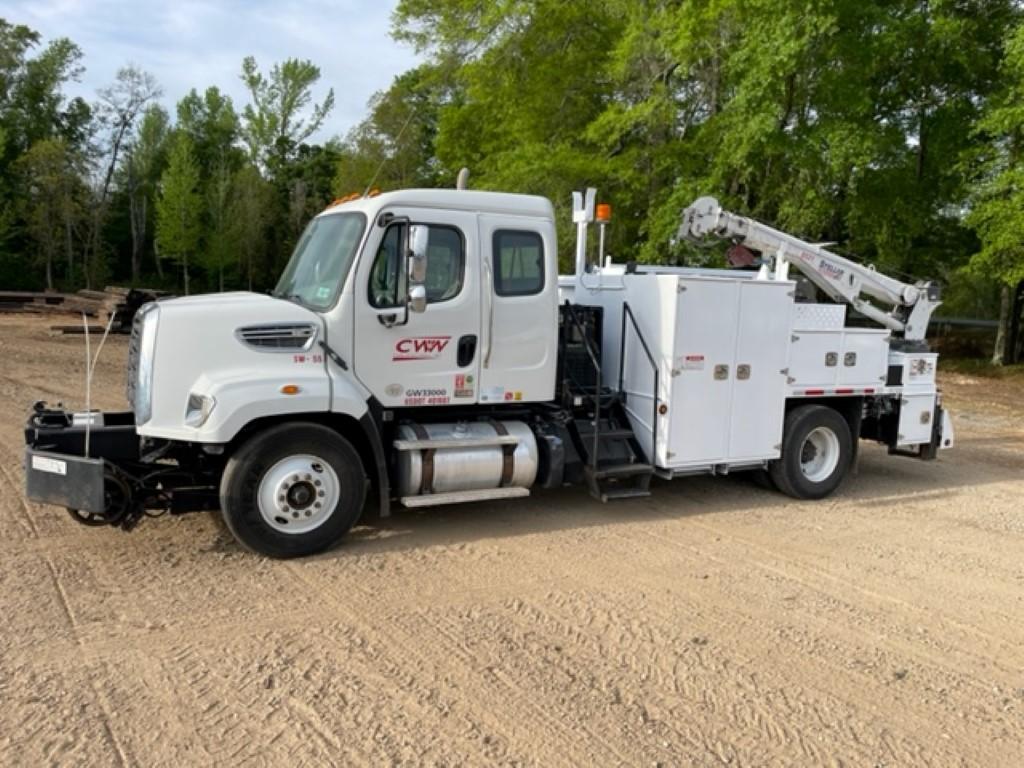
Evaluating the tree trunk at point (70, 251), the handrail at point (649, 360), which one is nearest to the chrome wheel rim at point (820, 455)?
Result: the handrail at point (649, 360)

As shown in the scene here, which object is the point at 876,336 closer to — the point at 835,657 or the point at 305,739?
the point at 835,657

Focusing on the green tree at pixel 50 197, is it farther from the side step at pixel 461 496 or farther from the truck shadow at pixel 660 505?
the side step at pixel 461 496

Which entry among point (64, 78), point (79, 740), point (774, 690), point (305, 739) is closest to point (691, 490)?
point (774, 690)

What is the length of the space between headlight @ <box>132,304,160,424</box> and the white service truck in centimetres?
2

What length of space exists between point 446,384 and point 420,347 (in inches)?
15.5

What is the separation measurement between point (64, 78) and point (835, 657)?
60.7m

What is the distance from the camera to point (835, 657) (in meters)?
4.57

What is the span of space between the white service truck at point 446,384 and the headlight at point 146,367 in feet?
0.06

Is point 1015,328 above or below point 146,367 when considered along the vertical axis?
above

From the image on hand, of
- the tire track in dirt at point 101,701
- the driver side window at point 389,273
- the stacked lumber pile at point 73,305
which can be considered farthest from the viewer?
the stacked lumber pile at point 73,305

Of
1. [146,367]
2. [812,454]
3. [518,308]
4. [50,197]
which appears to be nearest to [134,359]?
[146,367]

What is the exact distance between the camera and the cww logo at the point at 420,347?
6375 millimetres

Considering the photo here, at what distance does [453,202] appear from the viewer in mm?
6570

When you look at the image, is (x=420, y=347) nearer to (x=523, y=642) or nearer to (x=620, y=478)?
(x=620, y=478)
